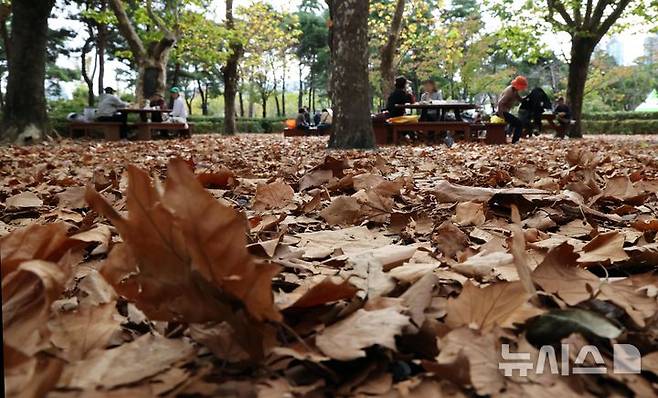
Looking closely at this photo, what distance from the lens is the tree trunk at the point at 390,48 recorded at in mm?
13812

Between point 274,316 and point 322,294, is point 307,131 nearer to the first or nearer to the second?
point 322,294

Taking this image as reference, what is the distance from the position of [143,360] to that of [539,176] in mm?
2437

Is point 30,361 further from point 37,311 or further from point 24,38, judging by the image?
point 24,38

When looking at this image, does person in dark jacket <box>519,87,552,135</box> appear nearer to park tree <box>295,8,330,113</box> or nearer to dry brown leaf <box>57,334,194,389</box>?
dry brown leaf <box>57,334,194,389</box>

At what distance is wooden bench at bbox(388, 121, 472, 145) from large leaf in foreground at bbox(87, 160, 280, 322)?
966 centimetres

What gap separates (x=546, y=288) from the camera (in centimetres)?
88

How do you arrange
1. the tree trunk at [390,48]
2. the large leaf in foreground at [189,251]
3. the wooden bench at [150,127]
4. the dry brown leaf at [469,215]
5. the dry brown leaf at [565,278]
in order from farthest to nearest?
the tree trunk at [390,48]
the wooden bench at [150,127]
the dry brown leaf at [469,215]
the dry brown leaf at [565,278]
the large leaf in foreground at [189,251]

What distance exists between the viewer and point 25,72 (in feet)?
30.3

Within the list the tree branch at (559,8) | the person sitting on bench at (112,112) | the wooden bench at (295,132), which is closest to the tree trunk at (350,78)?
the person sitting on bench at (112,112)

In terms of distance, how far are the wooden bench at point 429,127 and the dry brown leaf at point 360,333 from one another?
957 centimetres

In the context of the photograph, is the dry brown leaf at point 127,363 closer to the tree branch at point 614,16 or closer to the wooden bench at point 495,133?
the wooden bench at point 495,133

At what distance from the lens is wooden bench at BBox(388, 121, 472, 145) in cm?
1038

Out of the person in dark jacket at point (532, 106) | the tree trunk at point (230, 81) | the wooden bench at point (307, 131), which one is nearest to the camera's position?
the person in dark jacket at point (532, 106)

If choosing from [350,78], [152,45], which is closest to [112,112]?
[152,45]
